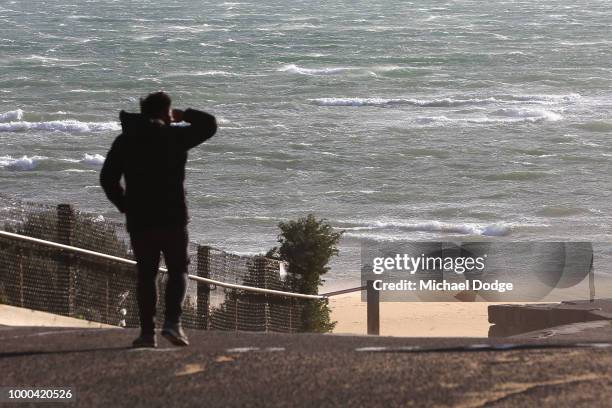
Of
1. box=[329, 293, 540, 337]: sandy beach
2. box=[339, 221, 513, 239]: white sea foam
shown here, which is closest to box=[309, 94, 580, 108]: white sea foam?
box=[339, 221, 513, 239]: white sea foam

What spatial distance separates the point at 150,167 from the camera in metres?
8.98

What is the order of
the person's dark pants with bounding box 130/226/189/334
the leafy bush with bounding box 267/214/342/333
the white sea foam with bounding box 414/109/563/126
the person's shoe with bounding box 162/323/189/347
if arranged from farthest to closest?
the white sea foam with bounding box 414/109/563/126 < the leafy bush with bounding box 267/214/342/333 < the person's shoe with bounding box 162/323/189/347 < the person's dark pants with bounding box 130/226/189/334

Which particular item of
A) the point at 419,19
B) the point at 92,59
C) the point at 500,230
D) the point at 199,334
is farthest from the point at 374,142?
the point at 419,19

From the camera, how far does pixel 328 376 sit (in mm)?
8680

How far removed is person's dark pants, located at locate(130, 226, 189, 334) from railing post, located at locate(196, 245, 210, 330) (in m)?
7.43

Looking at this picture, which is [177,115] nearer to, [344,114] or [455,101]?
[344,114]

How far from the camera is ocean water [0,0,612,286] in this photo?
46000 millimetres

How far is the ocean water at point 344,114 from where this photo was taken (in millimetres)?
46000

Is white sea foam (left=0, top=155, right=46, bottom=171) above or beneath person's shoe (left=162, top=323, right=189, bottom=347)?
beneath

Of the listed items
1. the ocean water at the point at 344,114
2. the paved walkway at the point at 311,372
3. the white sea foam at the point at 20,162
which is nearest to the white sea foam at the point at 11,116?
the ocean water at the point at 344,114

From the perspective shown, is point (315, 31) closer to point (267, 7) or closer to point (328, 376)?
→ point (267, 7)

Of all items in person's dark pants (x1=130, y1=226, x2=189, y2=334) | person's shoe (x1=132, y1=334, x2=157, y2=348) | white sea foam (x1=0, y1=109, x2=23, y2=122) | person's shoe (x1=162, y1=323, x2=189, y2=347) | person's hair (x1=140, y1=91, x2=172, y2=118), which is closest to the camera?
person's hair (x1=140, y1=91, x2=172, y2=118)

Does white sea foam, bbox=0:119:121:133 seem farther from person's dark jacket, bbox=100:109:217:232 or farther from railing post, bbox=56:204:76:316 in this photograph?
person's dark jacket, bbox=100:109:217:232

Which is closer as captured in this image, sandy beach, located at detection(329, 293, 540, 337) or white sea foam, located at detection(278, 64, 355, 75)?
sandy beach, located at detection(329, 293, 540, 337)
